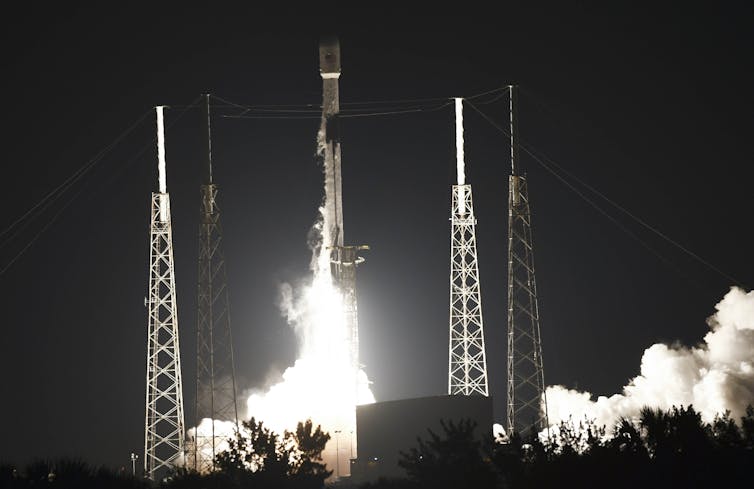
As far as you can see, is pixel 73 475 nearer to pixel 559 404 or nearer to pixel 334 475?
pixel 334 475

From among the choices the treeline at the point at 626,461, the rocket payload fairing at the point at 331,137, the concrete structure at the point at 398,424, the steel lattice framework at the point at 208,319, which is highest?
the rocket payload fairing at the point at 331,137

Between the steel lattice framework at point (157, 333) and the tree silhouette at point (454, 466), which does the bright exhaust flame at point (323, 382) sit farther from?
the tree silhouette at point (454, 466)

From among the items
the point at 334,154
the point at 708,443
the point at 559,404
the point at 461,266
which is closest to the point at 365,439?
the point at 461,266

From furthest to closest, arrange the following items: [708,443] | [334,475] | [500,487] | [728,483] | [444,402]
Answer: [334,475] → [444,402] → [500,487] → [708,443] → [728,483]

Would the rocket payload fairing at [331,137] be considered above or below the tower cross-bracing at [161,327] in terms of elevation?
above

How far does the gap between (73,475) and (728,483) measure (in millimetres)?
19609

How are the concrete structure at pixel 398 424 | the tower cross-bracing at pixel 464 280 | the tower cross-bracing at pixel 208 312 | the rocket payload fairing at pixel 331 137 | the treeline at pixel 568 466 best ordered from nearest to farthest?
the treeline at pixel 568 466, the concrete structure at pixel 398 424, the tower cross-bracing at pixel 208 312, the tower cross-bracing at pixel 464 280, the rocket payload fairing at pixel 331 137

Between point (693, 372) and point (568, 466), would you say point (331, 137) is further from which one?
point (568, 466)

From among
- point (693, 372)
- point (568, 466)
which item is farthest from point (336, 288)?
point (568, 466)

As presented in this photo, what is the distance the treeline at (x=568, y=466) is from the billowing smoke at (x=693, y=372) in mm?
33881

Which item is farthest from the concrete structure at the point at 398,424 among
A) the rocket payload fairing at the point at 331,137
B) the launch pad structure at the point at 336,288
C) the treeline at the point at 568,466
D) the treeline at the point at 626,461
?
the treeline at the point at 626,461

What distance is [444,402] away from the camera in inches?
2918

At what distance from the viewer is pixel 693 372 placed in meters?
89.3

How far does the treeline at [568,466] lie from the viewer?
44.0 meters
